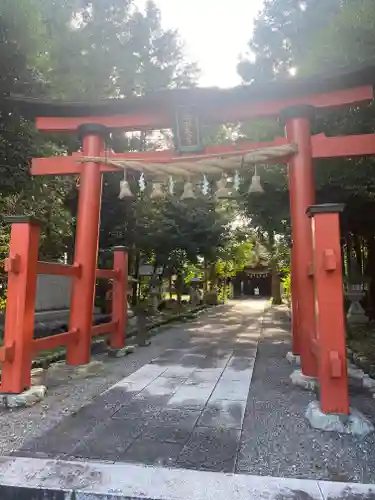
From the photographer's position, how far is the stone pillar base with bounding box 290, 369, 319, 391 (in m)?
5.19

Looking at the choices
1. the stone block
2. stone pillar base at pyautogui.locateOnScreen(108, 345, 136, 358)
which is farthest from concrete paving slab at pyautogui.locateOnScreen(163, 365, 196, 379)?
stone pillar base at pyautogui.locateOnScreen(108, 345, 136, 358)

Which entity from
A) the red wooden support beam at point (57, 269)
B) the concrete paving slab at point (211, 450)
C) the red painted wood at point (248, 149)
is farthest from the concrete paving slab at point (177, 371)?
the red painted wood at point (248, 149)

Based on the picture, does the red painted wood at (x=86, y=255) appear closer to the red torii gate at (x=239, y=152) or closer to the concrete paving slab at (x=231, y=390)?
Result: the red torii gate at (x=239, y=152)

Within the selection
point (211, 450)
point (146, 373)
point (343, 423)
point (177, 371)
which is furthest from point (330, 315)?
point (146, 373)

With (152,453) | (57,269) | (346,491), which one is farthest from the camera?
(57,269)

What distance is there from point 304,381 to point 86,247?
398 centimetres

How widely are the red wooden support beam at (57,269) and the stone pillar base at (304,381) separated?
374cm

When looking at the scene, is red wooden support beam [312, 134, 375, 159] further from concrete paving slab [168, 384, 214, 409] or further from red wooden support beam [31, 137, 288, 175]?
concrete paving slab [168, 384, 214, 409]

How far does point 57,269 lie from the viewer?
563cm

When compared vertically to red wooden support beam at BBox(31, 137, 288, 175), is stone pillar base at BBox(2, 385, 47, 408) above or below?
below

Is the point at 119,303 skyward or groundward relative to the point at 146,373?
skyward

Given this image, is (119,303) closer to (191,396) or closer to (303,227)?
(191,396)

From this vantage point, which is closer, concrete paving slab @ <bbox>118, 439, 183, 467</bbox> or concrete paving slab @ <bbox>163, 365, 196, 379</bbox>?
concrete paving slab @ <bbox>118, 439, 183, 467</bbox>

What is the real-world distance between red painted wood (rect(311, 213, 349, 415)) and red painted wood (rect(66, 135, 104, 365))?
12.5 feet
